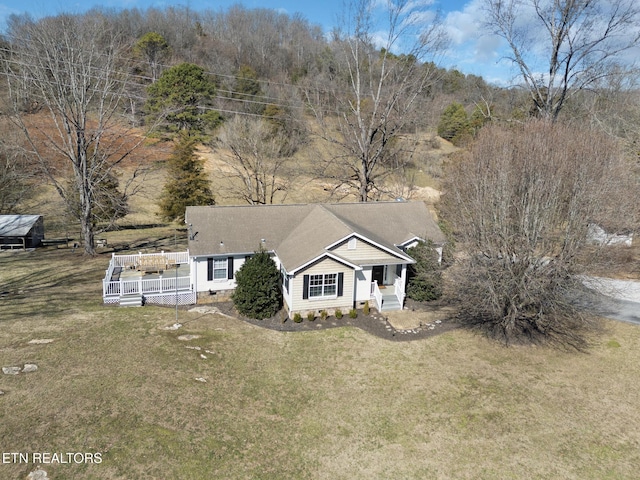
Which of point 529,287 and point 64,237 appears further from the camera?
point 64,237

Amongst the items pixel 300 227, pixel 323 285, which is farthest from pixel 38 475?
pixel 300 227

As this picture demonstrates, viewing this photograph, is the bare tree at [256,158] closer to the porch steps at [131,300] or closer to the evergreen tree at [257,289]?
the evergreen tree at [257,289]

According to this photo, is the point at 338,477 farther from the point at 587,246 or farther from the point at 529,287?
the point at 587,246

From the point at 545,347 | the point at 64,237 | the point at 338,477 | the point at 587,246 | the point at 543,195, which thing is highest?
the point at 543,195

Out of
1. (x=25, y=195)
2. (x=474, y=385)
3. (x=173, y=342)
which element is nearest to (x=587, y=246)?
(x=474, y=385)

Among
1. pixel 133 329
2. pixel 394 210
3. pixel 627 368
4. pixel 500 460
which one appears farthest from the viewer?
pixel 394 210

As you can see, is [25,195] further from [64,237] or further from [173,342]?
[173,342]

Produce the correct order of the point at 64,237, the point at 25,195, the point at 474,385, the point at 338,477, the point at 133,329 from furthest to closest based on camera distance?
the point at 25,195
the point at 64,237
the point at 133,329
the point at 474,385
the point at 338,477

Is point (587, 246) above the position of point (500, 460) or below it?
above

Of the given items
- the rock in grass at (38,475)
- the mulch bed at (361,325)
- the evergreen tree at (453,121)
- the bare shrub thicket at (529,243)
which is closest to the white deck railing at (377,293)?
the mulch bed at (361,325)
